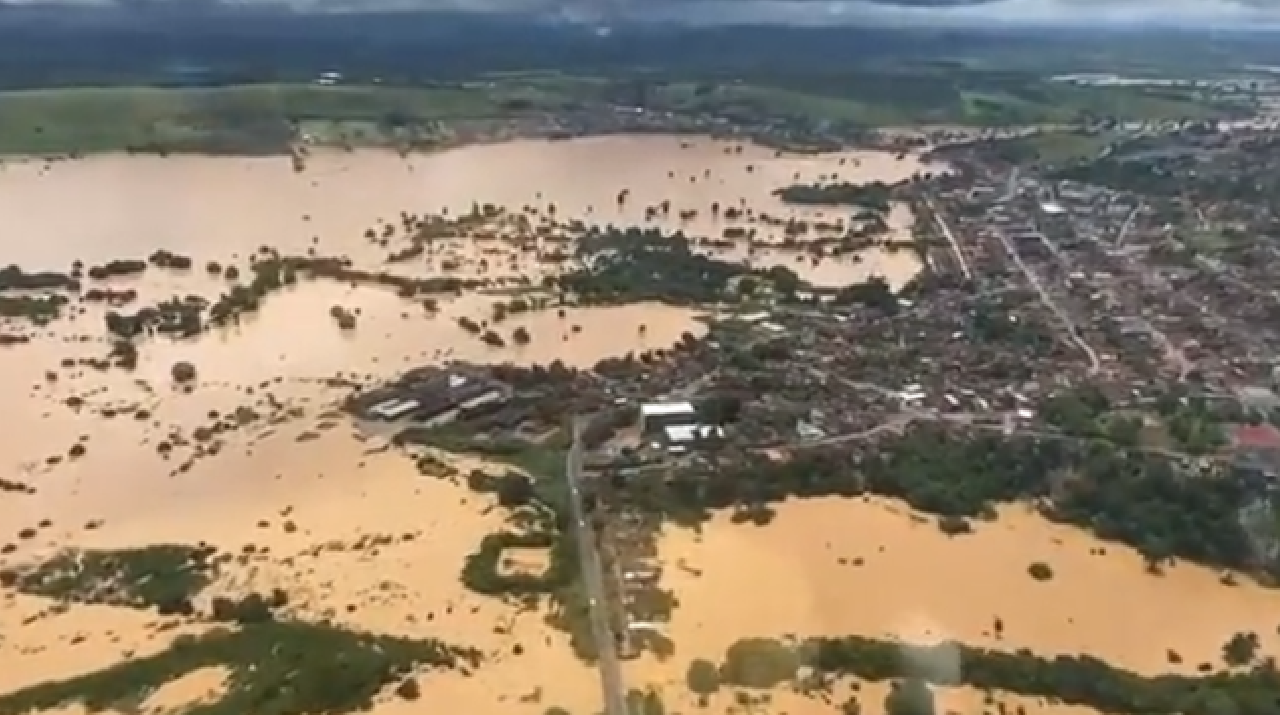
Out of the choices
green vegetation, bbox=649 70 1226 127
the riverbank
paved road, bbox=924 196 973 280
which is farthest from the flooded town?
green vegetation, bbox=649 70 1226 127

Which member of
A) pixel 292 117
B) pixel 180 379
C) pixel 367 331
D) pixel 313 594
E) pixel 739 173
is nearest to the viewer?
pixel 313 594

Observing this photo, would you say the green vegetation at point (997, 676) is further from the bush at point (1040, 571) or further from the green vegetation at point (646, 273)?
the green vegetation at point (646, 273)

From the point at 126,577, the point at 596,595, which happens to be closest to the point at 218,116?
the point at 126,577

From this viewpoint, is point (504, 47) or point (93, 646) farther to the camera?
point (504, 47)

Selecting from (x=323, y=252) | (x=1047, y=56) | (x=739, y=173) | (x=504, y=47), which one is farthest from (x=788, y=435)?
(x=1047, y=56)

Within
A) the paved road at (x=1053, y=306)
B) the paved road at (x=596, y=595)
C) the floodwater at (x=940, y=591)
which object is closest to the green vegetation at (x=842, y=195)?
the paved road at (x=1053, y=306)

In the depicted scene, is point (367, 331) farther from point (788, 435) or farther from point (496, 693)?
point (496, 693)

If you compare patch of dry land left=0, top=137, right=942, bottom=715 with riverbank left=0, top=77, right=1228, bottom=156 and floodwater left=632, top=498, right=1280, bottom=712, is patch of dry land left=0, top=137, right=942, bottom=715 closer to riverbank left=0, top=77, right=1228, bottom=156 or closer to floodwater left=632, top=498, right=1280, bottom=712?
floodwater left=632, top=498, right=1280, bottom=712
